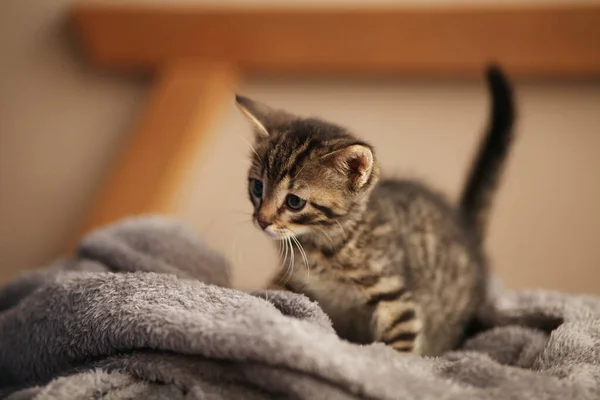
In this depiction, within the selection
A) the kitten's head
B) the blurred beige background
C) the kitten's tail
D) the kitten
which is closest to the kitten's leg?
the kitten

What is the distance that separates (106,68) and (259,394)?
163 cm

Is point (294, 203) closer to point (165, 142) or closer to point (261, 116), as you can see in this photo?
point (261, 116)

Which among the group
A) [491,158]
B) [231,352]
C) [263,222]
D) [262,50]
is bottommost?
[231,352]

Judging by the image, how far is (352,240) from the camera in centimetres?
90

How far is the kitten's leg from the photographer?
0.87 metres

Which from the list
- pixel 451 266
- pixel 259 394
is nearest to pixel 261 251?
pixel 451 266

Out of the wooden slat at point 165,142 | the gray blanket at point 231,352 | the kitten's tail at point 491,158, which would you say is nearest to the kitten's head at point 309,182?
the gray blanket at point 231,352

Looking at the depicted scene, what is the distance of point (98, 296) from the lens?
2.43 feet

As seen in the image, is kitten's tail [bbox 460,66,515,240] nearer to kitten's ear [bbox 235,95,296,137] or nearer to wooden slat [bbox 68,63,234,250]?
kitten's ear [bbox 235,95,296,137]

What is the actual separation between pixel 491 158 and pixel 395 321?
1.60 ft

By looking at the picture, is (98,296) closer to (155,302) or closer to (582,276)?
(155,302)

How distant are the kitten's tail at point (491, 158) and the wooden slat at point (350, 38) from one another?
47 centimetres

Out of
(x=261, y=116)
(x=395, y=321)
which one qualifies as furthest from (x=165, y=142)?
(x=395, y=321)

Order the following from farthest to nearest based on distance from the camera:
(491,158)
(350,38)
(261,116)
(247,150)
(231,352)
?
(350,38) < (247,150) < (491,158) < (261,116) < (231,352)
